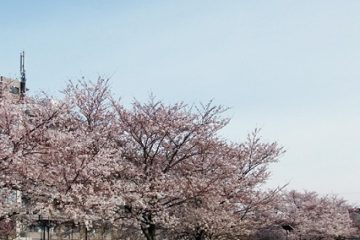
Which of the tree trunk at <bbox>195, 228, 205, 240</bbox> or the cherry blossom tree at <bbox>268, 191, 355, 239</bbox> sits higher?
the cherry blossom tree at <bbox>268, 191, 355, 239</bbox>

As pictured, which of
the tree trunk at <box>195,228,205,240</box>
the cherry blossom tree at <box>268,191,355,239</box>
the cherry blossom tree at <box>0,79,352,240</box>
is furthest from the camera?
the cherry blossom tree at <box>268,191,355,239</box>

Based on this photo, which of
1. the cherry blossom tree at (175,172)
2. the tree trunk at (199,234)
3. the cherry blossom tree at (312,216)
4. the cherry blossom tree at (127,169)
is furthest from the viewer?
the cherry blossom tree at (312,216)

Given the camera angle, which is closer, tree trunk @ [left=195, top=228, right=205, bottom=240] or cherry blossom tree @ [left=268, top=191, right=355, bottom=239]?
tree trunk @ [left=195, top=228, right=205, bottom=240]

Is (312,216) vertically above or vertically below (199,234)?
above

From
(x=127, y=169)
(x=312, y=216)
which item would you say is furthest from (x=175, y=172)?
(x=312, y=216)

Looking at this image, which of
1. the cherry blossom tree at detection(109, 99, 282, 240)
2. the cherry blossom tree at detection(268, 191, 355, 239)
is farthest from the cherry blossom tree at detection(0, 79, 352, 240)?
the cherry blossom tree at detection(268, 191, 355, 239)

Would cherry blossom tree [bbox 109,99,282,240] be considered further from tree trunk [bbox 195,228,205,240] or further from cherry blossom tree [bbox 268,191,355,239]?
cherry blossom tree [bbox 268,191,355,239]

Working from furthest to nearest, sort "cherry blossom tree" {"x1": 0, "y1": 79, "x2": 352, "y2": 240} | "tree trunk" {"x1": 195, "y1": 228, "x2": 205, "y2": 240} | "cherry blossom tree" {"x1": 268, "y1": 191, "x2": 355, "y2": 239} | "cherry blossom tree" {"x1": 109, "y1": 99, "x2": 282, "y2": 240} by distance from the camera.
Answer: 1. "cherry blossom tree" {"x1": 268, "y1": 191, "x2": 355, "y2": 239}
2. "tree trunk" {"x1": 195, "y1": 228, "x2": 205, "y2": 240}
3. "cherry blossom tree" {"x1": 109, "y1": 99, "x2": 282, "y2": 240}
4. "cherry blossom tree" {"x1": 0, "y1": 79, "x2": 352, "y2": 240}

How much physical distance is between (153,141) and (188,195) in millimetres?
2153

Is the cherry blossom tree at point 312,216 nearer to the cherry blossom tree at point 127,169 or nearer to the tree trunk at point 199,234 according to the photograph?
the cherry blossom tree at point 127,169

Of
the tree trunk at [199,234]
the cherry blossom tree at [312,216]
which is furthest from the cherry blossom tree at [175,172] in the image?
the cherry blossom tree at [312,216]

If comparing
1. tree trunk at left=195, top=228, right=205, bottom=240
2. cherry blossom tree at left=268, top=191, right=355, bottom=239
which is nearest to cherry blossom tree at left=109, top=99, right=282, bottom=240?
tree trunk at left=195, top=228, right=205, bottom=240

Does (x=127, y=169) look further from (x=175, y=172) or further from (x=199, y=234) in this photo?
(x=199, y=234)

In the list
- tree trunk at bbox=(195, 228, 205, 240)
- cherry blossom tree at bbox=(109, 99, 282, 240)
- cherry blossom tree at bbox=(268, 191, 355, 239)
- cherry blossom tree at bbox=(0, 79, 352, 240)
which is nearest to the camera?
cherry blossom tree at bbox=(0, 79, 352, 240)
